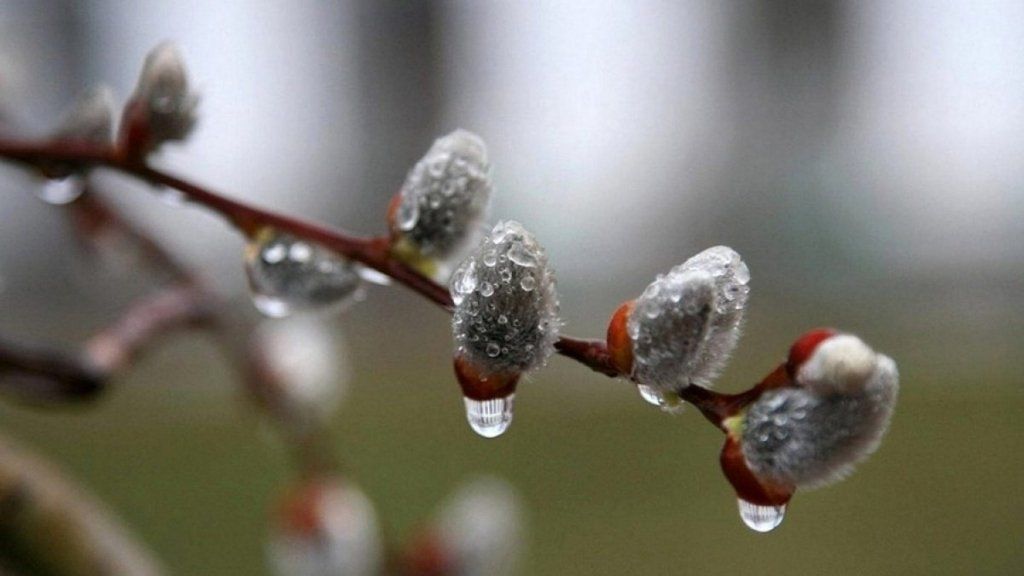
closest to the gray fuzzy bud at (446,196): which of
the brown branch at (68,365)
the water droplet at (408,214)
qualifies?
the water droplet at (408,214)

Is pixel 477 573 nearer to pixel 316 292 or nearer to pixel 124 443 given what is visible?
pixel 316 292

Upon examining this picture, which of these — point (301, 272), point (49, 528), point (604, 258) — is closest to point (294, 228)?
point (301, 272)

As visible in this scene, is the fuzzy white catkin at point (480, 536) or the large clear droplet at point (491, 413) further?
the fuzzy white catkin at point (480, 536)

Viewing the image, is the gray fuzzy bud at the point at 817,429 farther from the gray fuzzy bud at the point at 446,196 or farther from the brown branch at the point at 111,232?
the brown branch at the point at 111,232

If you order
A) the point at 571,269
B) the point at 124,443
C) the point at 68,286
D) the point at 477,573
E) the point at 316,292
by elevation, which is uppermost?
the point at 316,292

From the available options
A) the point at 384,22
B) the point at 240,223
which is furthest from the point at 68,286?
the point at 240,223
